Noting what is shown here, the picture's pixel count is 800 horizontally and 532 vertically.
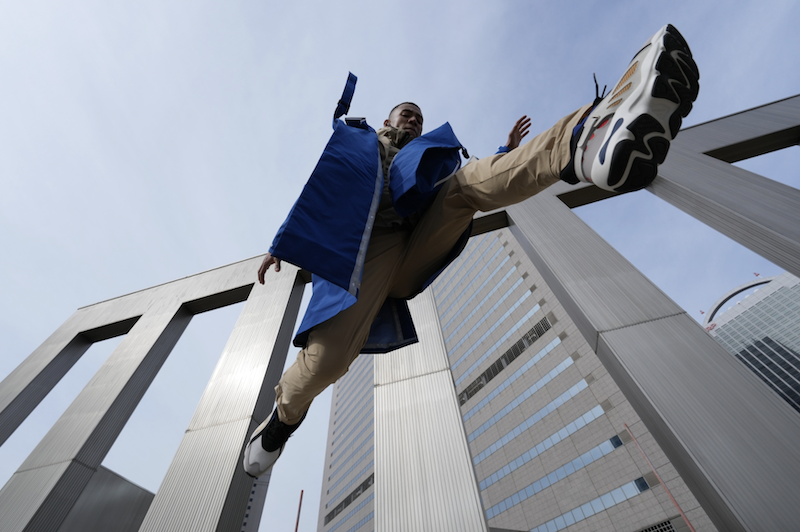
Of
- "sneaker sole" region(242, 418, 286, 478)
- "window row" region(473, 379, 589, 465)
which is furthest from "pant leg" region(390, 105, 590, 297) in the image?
"window row" region(473, 379, 589, 465)

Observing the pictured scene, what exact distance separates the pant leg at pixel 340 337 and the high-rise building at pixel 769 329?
2063 inches

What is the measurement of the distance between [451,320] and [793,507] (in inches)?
1361

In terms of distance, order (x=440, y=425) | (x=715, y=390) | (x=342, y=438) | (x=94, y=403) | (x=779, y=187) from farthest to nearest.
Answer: (x=342, y=438)
(x=94, y=403)
(x=779, y=187)
(x=440, y=425)
(x=715, y=390)

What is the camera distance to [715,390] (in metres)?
1.50

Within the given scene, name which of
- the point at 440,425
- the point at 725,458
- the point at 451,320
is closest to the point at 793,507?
the point at 725,458

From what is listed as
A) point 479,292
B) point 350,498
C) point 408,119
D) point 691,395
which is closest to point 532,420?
point 479,292

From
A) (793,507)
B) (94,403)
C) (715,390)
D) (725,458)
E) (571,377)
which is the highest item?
(571,377)

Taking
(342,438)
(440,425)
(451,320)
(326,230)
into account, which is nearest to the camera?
(326,230)

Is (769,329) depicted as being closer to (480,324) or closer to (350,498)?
(480,324)

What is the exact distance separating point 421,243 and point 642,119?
754 millimetres

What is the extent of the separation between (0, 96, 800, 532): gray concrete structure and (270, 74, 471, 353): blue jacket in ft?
3.46

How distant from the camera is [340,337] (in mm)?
1131

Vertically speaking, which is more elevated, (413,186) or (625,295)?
(625,295)

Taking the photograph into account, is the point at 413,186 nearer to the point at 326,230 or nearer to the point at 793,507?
the point at 326,230
